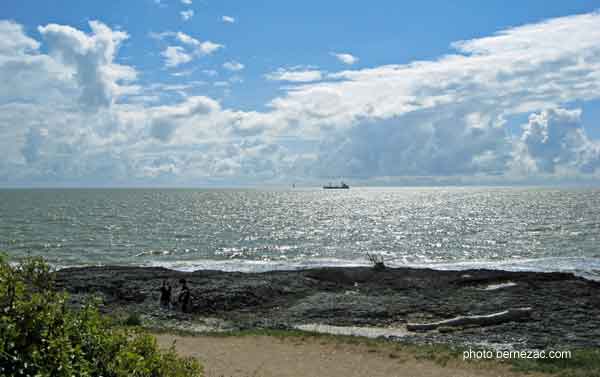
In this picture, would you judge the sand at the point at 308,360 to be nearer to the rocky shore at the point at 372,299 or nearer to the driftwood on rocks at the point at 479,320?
the rocky shore at the point at 372,299

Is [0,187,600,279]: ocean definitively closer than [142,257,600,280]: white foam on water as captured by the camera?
No

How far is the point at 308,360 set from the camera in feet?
57.8

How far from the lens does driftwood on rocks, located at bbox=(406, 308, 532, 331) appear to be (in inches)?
907

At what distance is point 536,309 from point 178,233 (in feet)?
183

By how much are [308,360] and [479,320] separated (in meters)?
9.88

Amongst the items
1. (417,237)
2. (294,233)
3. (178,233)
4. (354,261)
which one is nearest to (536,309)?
(354,261)

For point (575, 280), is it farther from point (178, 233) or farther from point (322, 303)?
point (178, 233)

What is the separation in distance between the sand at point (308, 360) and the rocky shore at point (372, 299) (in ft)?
11.2

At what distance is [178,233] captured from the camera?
73438mm

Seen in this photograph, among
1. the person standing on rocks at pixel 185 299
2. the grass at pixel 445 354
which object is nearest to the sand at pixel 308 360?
the grass at pixel 445 354

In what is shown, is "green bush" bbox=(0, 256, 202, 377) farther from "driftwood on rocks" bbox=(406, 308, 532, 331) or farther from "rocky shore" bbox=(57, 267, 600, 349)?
"driftwood on rocks" bbox=(406, 308, 532, 331)

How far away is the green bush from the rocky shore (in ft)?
53.4

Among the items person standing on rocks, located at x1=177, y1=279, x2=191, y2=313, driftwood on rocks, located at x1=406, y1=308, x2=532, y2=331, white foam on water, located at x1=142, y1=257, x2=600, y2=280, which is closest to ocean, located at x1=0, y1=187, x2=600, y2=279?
white foam on water, located at x1=142, y1=257, x2=600, y2=280

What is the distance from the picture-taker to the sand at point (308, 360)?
16109 millimetres
